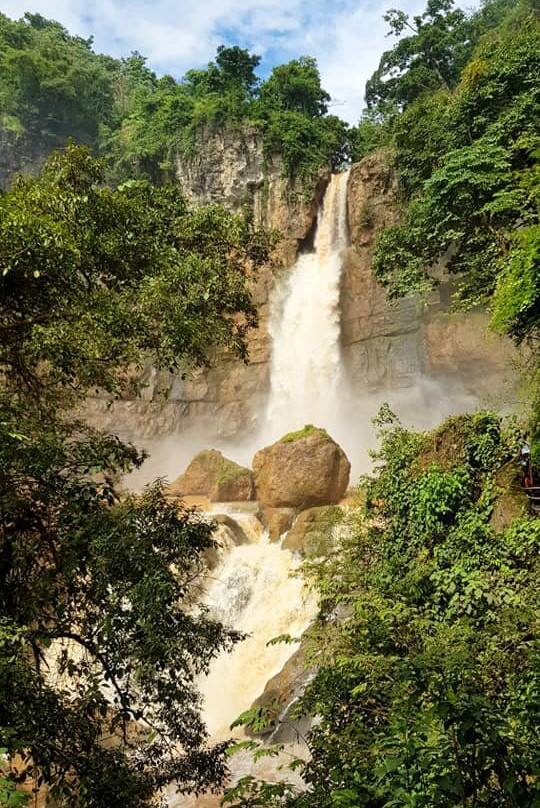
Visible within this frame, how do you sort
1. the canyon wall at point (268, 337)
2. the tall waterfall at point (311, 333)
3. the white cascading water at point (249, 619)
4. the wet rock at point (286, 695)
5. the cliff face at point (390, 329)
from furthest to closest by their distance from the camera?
1. the tall waterfall at point (311, 333)
2. the canyon wall at point (268, 337)
3. the cliff face at point (390, 329)
4. the white cascading water at point (249, 619)
5. the wet rock at point (286, 695)

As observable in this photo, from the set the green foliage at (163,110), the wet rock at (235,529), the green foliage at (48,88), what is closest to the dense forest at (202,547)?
the wet rock at (235,529)

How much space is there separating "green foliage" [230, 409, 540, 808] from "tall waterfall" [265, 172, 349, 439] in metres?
16.0

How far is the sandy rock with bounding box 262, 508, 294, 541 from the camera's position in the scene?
15.9m

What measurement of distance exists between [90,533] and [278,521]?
12453mm

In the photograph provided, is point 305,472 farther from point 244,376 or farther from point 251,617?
point 244,376

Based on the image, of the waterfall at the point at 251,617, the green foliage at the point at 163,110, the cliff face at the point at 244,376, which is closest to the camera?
the waterfall at the point at 251,617

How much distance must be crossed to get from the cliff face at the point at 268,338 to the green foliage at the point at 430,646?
13786mm

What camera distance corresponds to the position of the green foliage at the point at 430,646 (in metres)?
2.66

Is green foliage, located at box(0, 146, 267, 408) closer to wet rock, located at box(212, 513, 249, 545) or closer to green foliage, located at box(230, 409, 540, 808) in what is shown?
green foliage, located at box(230, 409, 540, 808)

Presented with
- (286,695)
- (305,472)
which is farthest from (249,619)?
(305,472)

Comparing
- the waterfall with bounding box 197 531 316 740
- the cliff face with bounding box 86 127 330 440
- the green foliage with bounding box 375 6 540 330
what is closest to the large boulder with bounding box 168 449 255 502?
the waterfall with bounding box 197 531 316 740

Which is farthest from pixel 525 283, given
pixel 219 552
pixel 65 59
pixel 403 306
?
pixel 65 59

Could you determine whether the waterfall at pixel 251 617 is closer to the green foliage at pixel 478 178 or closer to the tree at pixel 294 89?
the green foliage at pixel 478 178

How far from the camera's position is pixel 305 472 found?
16953 mm
